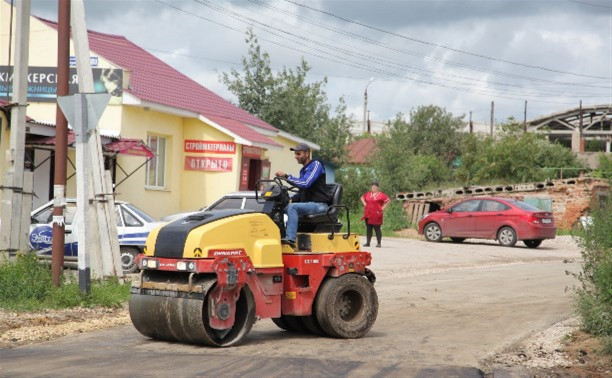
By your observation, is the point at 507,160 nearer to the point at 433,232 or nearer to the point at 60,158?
the point at 433,232

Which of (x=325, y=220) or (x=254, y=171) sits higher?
(x=254, y=171)

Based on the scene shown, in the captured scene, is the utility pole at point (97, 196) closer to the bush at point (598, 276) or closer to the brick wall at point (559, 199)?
the bush at point (598, 276)

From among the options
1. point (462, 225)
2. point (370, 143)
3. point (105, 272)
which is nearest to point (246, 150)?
point (462, 225)

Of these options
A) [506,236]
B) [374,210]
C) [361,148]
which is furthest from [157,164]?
[361,148]

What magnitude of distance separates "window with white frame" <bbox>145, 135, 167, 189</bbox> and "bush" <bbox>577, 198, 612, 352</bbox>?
62.8 feet

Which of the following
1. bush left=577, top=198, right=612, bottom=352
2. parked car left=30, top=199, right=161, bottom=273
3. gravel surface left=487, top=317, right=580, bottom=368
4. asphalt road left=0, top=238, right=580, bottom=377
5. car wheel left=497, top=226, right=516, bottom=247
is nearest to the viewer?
asphalt road left=0, top=238, right=580, bottom=377

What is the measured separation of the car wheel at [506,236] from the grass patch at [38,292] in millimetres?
18710

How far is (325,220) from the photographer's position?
11406mm

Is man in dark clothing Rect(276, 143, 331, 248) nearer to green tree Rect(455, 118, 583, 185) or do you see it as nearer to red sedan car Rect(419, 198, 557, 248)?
red sedan car Rect(419, 198, 557, 248)

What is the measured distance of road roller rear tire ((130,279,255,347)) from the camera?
10.0 metres

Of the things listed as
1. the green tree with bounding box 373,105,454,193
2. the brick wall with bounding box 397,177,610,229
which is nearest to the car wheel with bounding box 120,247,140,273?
the brick wall with bounding box 397,177,610,229

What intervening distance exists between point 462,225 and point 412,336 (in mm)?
20732

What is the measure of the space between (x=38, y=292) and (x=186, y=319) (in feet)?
14.8

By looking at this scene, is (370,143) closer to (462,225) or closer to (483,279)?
(462,225)
